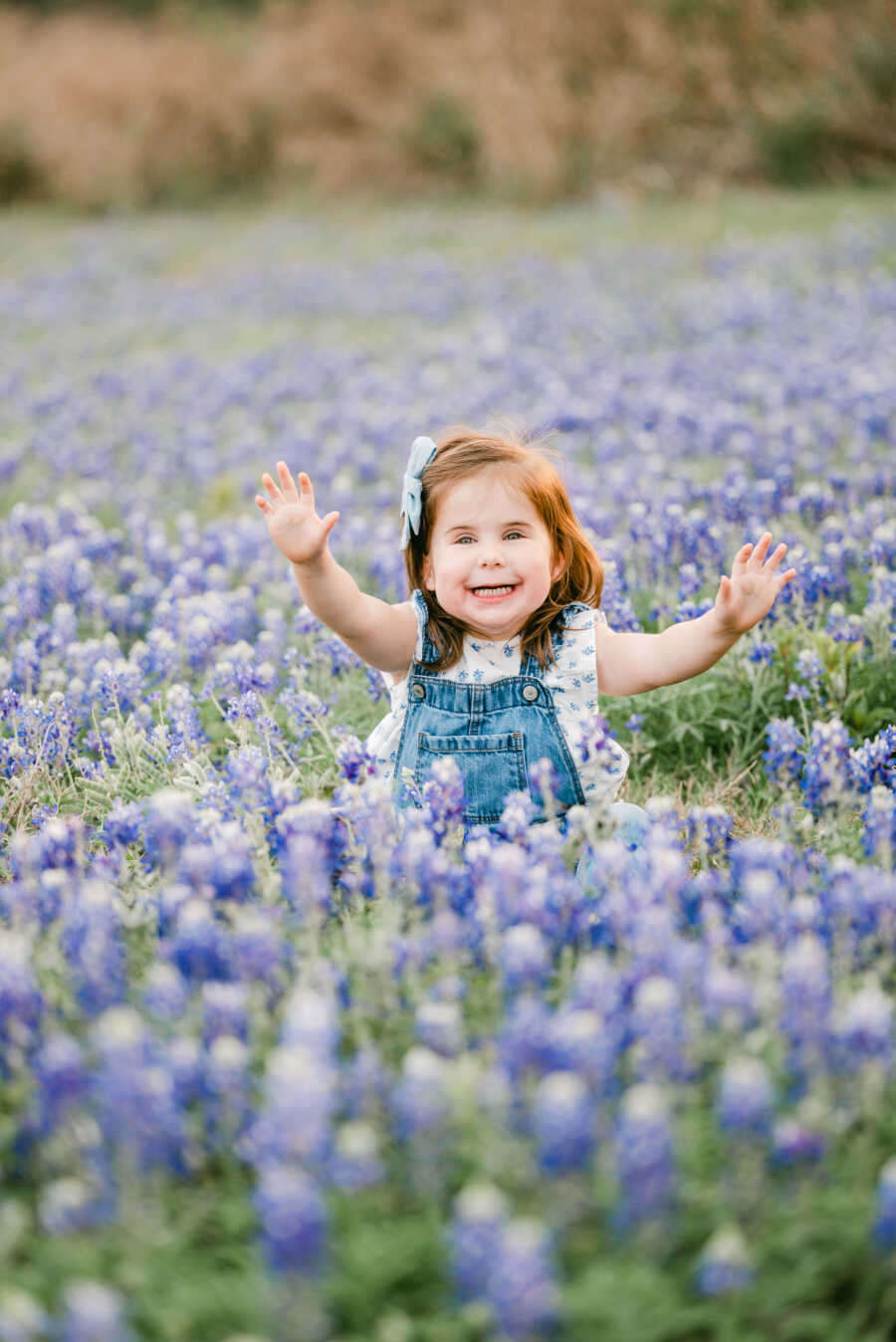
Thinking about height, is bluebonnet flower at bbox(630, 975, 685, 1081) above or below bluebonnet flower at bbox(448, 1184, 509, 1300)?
above

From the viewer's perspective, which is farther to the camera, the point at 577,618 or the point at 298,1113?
the point at 577,618

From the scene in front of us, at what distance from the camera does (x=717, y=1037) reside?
7.47 feet

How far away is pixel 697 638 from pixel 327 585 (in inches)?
39.8

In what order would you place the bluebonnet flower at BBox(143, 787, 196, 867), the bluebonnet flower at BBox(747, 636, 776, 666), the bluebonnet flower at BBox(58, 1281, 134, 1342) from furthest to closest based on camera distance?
the bluebonnet flower at BBox(747, 636, 776, 666) < the bluebonnet flower at BBox(143, 787, 196, 867) < the bluebonnet flower at BBox(58, 1281, 134, 1342)

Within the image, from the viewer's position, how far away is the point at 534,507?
137 inches

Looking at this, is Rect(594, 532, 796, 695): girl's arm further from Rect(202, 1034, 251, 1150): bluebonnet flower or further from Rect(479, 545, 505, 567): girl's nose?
Rect(202, 1034, 251, 1150): bluebonnet flower

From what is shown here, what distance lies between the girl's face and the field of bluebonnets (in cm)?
49

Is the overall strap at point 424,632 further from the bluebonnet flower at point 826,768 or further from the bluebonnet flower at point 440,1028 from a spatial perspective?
the bluebonnet flower at point 440,1028

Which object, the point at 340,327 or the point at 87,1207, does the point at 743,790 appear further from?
the point at 340,327

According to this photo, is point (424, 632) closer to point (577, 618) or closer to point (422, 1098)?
point (577, 618)

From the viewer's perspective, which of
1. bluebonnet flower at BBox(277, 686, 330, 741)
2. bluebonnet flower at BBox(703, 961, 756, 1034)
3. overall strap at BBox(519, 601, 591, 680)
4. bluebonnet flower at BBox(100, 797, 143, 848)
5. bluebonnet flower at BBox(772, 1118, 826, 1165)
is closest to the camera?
bluebonnet flower at BBox(772, 1118, 826, 1165)

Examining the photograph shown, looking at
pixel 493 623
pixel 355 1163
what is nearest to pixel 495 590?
pixel 493 623

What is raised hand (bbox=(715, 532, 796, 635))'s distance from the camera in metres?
3.33

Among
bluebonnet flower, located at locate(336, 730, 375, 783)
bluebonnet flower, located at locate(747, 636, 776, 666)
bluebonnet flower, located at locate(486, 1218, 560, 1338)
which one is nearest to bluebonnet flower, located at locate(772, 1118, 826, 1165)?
bluebonnet flower, located at locate(486, 1218, 560, 1338)
